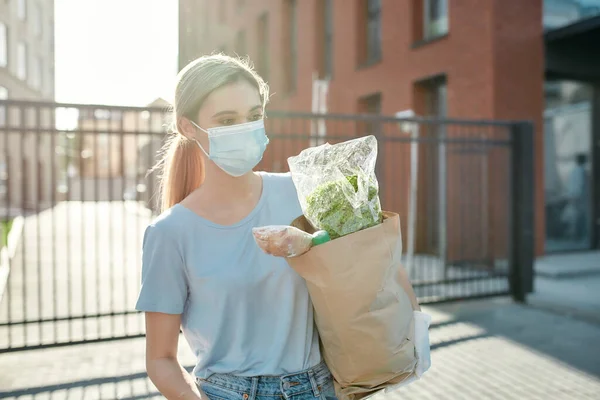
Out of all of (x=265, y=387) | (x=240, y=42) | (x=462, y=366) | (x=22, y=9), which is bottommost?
(x=462, y=366)

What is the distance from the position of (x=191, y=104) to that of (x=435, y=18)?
10867mm

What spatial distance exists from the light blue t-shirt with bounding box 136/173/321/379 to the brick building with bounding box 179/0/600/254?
919 centimetres

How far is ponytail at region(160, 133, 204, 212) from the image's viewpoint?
1959mm

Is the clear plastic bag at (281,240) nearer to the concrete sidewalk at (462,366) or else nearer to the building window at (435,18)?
the concrete sidewalk at (462,366)

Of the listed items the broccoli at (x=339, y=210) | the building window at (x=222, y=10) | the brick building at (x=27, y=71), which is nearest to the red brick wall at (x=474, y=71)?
the broccoli at (x=339, y=210)

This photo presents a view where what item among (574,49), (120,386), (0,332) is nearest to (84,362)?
(120,386)

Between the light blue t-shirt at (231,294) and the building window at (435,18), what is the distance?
1034 centimetres

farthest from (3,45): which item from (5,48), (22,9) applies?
(22,9)

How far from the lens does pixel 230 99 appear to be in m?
1.75

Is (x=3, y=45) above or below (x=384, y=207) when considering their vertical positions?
above

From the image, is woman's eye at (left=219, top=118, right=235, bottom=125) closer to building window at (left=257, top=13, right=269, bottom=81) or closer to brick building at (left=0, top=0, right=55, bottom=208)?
building window at (left=257, top=13, right=269, bottom=81)

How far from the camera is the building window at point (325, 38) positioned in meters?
15.7

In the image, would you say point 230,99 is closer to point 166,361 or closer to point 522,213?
point 166,361

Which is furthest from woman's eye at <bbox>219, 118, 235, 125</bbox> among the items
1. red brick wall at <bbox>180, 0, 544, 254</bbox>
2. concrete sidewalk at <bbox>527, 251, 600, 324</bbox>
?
red brick wall at <bbox>180, 0, 544, 254</bbox>
